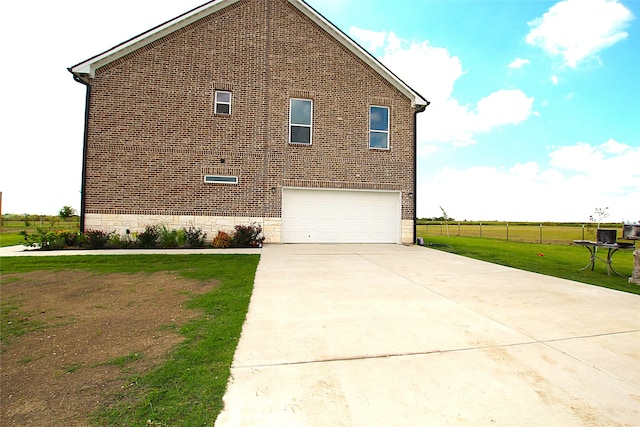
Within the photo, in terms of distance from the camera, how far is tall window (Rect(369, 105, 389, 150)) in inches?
519

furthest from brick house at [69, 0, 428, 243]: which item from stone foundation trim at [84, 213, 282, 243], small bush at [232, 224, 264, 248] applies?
small bush at [232, 224, 264, 248]

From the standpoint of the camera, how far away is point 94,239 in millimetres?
10508

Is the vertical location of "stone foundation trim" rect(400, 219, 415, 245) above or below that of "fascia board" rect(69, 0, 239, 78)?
below

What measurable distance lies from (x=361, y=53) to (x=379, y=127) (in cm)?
313

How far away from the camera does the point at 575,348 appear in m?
3.18

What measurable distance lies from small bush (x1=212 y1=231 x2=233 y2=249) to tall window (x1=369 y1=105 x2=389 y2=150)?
22.2 ft

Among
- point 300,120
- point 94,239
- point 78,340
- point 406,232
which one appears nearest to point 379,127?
point 300,120

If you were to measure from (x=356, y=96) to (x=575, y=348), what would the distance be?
11.8 meters

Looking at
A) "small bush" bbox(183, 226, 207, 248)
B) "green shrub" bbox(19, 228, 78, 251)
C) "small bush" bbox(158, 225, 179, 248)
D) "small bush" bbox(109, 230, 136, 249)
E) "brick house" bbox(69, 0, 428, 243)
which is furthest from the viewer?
"brick house" bbox(69, 0, 428, 243)

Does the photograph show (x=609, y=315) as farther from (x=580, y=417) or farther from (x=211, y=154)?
(x=211, y=154)

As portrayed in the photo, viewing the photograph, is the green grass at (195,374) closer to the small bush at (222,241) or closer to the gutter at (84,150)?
the small bush at (222,241)

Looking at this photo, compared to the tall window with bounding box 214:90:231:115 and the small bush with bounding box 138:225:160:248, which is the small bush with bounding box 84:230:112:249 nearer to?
the small bush with bounding box 138:225:160:248

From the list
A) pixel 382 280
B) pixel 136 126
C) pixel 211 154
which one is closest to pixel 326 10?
pixel 211 154

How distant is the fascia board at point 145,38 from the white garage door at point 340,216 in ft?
24.5
